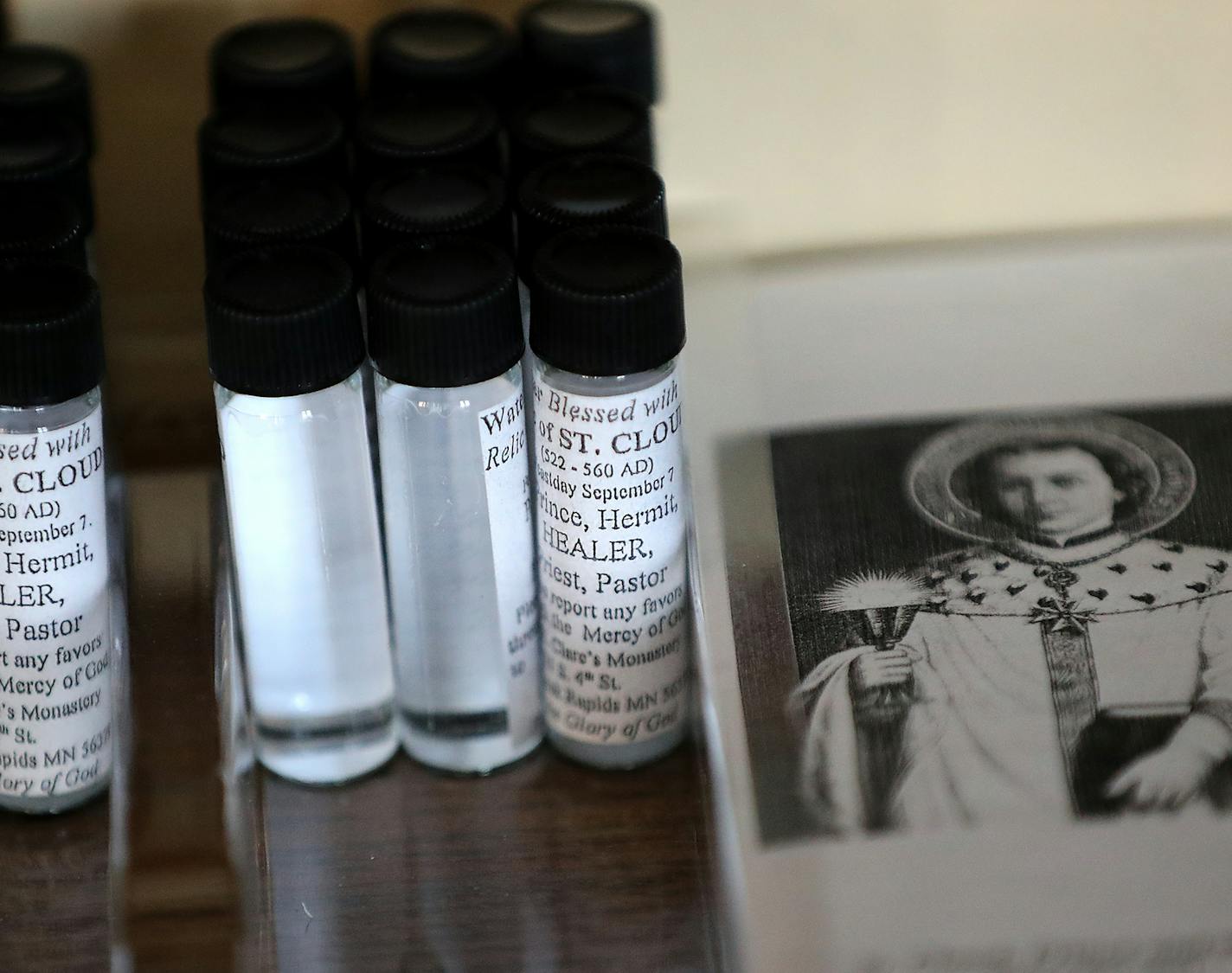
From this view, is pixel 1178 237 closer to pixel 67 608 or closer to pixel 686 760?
pixel 686 760

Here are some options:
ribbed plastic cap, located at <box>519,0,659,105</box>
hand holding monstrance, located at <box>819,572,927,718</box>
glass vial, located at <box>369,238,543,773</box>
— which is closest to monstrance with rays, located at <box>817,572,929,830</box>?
hand holding monstrance, located at <box>819,572,927,718</box>

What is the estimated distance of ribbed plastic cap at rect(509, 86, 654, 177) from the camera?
512 millimetres

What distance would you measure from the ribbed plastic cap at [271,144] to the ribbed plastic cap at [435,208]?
0.09 feet

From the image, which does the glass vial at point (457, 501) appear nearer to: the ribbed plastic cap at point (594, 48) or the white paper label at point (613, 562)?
the white paper label at point (613, 562)

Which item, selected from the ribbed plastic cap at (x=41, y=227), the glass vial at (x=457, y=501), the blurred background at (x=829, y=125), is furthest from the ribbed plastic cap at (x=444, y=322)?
the blurred background at (x=829, y=125)

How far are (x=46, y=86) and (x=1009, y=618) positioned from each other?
1.30 feet

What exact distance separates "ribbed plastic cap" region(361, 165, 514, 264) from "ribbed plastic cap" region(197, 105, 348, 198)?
0.09 feet

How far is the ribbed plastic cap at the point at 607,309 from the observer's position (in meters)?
0.42

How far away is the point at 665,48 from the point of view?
2.11 feet

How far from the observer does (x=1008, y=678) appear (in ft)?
1.51

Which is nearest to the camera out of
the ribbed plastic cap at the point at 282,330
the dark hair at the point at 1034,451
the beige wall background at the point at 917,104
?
the ribbed plastic cap at the point at 282,330

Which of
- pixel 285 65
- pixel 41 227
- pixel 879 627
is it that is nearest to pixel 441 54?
pixel 285 65

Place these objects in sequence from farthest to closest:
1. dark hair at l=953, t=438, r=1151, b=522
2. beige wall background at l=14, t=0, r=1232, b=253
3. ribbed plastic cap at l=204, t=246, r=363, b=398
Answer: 1. beige wall background at l=14, t=0, r=1232, b=253
2. dark hair at l=953, t=438, r=1151, b=522
3. ribbed plastic cap at l=204, t=246, r=363, b=398

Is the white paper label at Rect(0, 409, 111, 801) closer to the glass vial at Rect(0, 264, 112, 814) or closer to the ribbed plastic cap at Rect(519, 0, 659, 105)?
the glass vial at Rect(0, 264, 112, 814)
